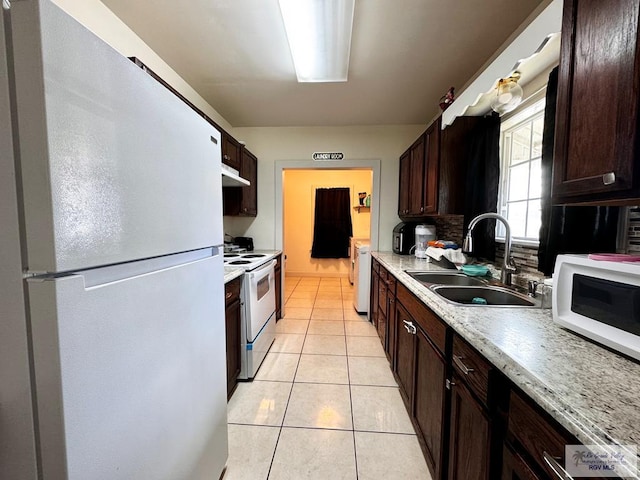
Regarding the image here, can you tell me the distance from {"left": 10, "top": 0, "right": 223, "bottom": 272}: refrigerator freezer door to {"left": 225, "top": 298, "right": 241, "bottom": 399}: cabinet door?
1088 mm

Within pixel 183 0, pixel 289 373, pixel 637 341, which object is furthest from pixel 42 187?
pixel 289 373

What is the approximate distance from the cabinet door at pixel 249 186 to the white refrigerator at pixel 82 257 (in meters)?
2.18

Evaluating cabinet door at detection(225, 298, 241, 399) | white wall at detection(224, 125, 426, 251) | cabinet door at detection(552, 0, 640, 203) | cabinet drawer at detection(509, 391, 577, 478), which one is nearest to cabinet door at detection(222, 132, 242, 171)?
white wall at detection(224, 125, 426, 251)

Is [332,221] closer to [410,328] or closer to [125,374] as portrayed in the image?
[410,328]

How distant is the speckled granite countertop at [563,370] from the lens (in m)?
0.48

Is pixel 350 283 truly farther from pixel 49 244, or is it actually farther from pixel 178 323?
pixel 49 244

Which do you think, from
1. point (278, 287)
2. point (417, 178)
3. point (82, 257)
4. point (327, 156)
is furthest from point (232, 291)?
point (327, 156)

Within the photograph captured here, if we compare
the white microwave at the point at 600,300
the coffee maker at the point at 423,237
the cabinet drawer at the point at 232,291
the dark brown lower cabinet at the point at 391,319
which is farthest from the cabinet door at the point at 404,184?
the white microwave at the point at 600,300

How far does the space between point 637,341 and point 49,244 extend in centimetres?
134

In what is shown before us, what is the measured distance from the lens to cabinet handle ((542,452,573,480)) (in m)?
0.51

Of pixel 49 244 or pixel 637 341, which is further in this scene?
pixel 637 341

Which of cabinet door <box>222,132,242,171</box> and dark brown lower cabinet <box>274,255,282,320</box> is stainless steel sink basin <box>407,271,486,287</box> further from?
cabinet door <box>222,132,242,171</box>

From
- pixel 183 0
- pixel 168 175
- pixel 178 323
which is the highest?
pixel 183 0

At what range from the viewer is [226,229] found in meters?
3.31
